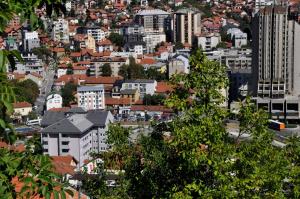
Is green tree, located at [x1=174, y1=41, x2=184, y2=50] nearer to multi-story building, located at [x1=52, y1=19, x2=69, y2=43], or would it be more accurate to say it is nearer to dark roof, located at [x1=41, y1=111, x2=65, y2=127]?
multi-story building, located at [x1=52, y1=19, x2=69, y2=43]

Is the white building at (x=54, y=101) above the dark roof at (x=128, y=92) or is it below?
below

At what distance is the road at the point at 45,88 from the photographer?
14333 millimetres

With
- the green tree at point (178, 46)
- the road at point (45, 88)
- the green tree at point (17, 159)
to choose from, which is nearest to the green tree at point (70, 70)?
the road at point (45, 88)

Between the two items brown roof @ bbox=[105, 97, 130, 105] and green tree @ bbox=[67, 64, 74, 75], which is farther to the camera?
green tree @ bbox=[67, 64, 74, 75]

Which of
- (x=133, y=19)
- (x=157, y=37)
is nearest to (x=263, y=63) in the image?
(x=157, y=37)

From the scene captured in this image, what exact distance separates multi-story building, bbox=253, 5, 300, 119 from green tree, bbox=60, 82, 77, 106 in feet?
14.6

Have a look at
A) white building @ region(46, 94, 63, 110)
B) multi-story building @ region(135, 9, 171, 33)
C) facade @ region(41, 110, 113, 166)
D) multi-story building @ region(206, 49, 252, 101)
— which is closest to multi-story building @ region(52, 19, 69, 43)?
multi-story building @ region(135, 9, 171, 33)

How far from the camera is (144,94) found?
15.3 meters

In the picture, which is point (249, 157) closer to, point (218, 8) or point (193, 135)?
point (193, 135)

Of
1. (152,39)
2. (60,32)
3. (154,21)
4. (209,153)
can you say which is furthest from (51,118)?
(154,21)

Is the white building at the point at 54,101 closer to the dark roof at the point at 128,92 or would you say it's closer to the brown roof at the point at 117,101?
the brown roof at the point at 117,101

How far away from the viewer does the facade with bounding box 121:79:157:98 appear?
1533 cm

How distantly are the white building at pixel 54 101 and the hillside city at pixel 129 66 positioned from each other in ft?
0.08

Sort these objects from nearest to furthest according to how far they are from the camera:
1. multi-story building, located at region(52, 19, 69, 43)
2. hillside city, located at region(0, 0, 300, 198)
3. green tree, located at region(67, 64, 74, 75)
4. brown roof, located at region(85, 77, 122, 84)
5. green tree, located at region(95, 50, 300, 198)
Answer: green tree, located at region(95, 50, 300, 198) < hillside city, located at region(0, 0, 300, 198) < brown roof, located at region(85, 77, 122, 84) < green tree, located at region(67, 64, 74, 75) < multi-story building, located at region(52, 19, 69, 43)
